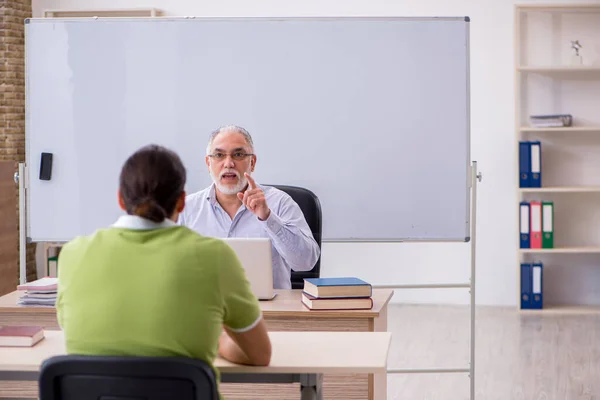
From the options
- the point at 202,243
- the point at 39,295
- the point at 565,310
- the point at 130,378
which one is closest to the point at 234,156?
the point at 39,295

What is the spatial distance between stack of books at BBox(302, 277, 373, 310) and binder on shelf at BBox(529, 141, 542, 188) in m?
3.74

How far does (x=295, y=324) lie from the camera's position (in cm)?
307

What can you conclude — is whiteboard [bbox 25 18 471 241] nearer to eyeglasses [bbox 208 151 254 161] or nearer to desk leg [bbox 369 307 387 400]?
eyeglasses [bbox 208 151 254 161]

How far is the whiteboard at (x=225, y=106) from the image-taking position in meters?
4.37

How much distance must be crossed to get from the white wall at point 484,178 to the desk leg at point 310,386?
185 inches

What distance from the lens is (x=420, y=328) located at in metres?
6.07

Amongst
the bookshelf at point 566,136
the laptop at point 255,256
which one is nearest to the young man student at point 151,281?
the laptop at point 255,256

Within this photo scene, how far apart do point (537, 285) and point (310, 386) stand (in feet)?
15.1

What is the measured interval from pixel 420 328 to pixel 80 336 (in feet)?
14.2

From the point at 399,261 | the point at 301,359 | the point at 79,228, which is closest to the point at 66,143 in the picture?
the point at 79,228

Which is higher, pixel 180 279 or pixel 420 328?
pixel 180 279

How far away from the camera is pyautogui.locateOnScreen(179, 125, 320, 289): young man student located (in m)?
3.50

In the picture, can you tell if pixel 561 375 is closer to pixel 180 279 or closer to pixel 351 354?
pixel 351 354

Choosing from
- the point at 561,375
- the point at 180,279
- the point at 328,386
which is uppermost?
the point at 180,279
